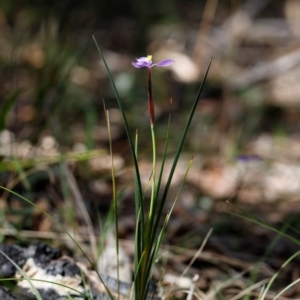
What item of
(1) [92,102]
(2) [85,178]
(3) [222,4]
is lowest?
(3) [222,4]

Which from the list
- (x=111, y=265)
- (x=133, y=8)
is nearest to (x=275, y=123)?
(x=111, y=265)

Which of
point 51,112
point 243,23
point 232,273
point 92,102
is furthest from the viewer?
point 243,23

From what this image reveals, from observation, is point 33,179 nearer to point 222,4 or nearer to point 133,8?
point 133,8

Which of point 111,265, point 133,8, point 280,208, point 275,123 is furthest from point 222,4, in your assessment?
point 111,265

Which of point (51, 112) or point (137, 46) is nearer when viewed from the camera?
point (51, 112)

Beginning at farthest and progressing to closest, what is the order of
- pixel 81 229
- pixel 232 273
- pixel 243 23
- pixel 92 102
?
→ pixel 243 23
pixel 92 102
pixel 81 229
pixel 232 273

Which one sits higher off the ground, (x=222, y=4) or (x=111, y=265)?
(x=111, y=265)

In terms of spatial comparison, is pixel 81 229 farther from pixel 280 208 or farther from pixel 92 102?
pixel 92 102
